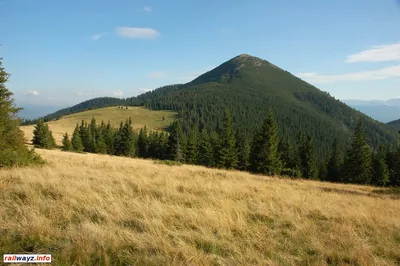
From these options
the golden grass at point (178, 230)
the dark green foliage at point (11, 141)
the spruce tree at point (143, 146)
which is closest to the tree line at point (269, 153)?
the spruce tree at point (143, 146)

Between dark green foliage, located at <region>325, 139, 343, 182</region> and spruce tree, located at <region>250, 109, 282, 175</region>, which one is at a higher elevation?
spruce tree, located at <region>250, 109, 282, 175</region>

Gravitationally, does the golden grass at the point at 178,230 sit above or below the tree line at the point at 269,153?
above

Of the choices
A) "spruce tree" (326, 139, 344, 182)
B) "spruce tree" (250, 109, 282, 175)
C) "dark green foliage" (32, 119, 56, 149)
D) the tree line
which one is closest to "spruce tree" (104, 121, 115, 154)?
the tree line

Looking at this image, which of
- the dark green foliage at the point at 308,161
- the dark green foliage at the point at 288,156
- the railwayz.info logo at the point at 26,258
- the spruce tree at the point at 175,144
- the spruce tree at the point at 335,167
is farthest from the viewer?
the spruce tree at the point at 335,167

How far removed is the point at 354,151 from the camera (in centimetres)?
6028

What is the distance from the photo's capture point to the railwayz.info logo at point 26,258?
3626 mm

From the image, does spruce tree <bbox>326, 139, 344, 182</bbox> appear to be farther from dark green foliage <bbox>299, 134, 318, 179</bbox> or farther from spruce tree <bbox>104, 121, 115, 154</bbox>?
spruce tree <bbox>104, 121, 115, 154</bbox>

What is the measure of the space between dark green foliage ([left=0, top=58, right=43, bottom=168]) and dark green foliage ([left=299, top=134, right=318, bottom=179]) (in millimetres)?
64264

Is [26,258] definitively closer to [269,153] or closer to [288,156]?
Result: [269,153]

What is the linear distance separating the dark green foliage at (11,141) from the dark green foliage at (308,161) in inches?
2530

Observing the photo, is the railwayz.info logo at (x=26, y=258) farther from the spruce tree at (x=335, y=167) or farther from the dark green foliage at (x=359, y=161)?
the spruce tree at (x=335, y=167)

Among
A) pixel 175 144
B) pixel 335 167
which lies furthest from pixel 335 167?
pixel 175 144

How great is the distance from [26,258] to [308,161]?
2817 inches

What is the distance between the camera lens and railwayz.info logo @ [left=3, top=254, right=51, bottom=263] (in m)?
3.63
